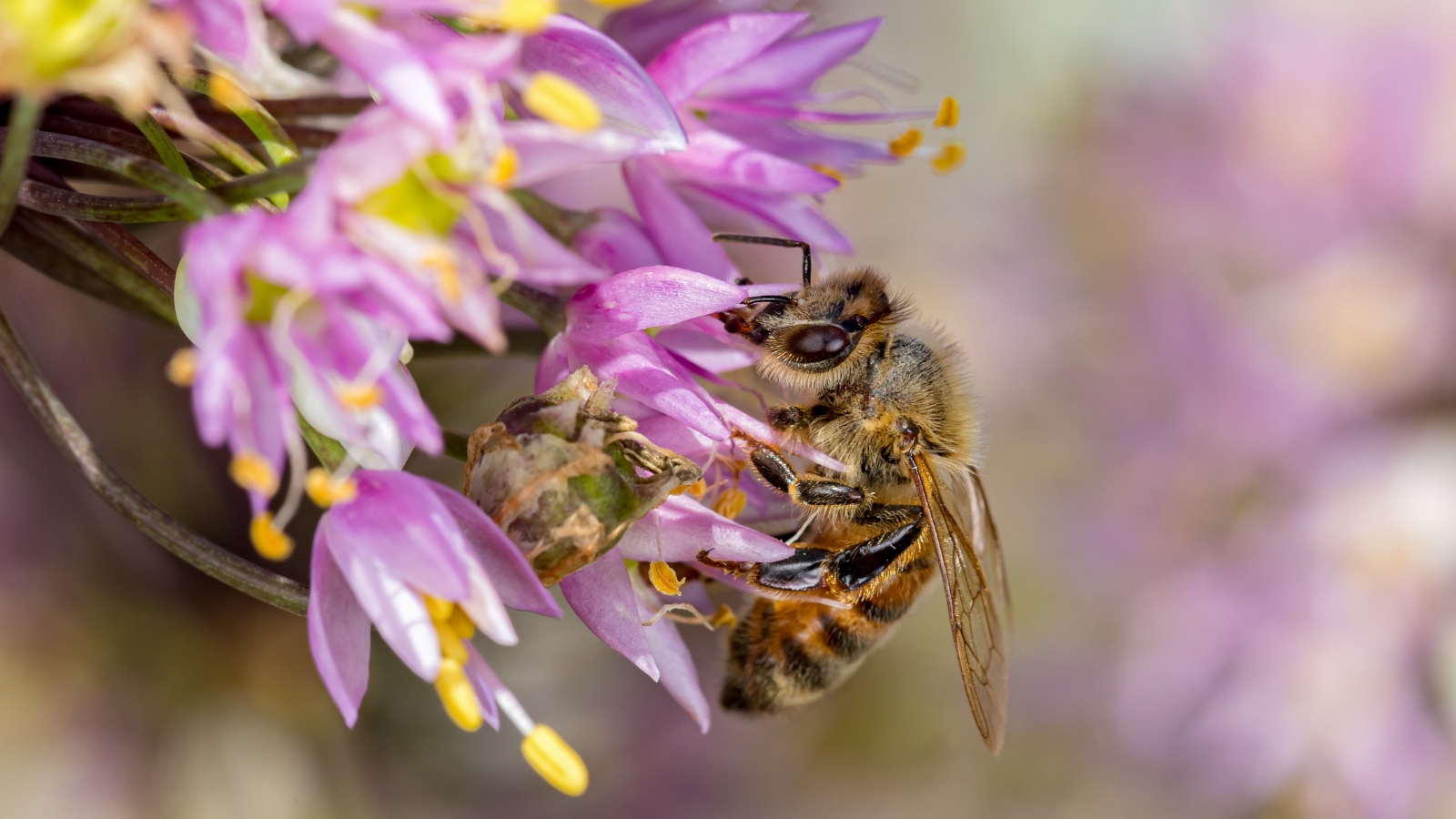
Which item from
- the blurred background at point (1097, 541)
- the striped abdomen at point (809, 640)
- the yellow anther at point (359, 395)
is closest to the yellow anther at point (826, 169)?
the blurred background at point (1097, 541)

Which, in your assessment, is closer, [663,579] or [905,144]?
[663,579]

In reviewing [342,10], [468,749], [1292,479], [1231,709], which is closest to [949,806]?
[1231,709]

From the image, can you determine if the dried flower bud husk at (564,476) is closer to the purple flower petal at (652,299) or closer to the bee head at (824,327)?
the purple flower petal at (652,299)

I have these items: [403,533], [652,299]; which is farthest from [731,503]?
[403,533]

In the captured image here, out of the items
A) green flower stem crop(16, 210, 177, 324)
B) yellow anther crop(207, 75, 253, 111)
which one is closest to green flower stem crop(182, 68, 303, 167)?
yellow anther crop(207, 75, 253, 111)

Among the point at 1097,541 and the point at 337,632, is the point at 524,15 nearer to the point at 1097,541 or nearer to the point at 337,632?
the point at 337,632

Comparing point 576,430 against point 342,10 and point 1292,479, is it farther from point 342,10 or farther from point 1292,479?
point 1292,479

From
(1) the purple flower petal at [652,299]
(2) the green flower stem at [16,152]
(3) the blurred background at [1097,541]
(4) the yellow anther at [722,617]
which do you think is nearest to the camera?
(2) the green flower stem at [16,152]
